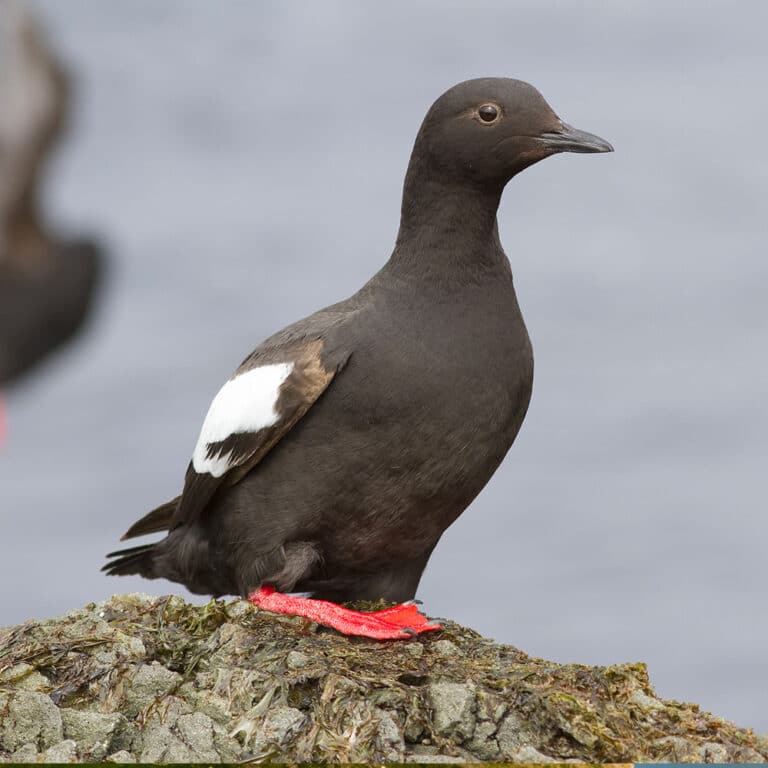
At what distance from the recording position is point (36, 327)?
3.59 ft

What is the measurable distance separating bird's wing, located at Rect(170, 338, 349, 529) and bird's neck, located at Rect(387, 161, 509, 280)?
75 cm

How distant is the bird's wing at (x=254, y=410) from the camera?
19.8ft

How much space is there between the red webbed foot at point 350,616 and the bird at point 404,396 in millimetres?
10

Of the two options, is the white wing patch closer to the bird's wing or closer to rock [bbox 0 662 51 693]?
the bird's wing

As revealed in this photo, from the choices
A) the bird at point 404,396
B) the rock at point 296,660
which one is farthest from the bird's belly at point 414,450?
the rock at point 296,660

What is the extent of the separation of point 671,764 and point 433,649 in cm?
147

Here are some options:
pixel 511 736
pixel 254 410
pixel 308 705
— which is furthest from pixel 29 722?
pixel 254 410

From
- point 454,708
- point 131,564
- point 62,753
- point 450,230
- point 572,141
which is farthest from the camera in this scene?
point 131,564

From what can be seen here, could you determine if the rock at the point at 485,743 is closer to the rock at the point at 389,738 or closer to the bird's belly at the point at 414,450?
the rock at the point at 389,738

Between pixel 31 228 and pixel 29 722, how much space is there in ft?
13.6

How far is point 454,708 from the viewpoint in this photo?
189 inches

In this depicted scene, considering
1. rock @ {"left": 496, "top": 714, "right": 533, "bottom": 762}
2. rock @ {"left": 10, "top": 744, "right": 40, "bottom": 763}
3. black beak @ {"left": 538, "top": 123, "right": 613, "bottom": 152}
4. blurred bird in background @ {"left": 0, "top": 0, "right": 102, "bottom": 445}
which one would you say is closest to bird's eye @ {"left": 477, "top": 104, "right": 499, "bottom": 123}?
black beak @ {"left": 538, "top": 123, "right": 613, "bottom": 152}

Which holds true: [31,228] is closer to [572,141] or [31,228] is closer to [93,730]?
[93,730]

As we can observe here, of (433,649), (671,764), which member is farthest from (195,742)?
(671,764)
